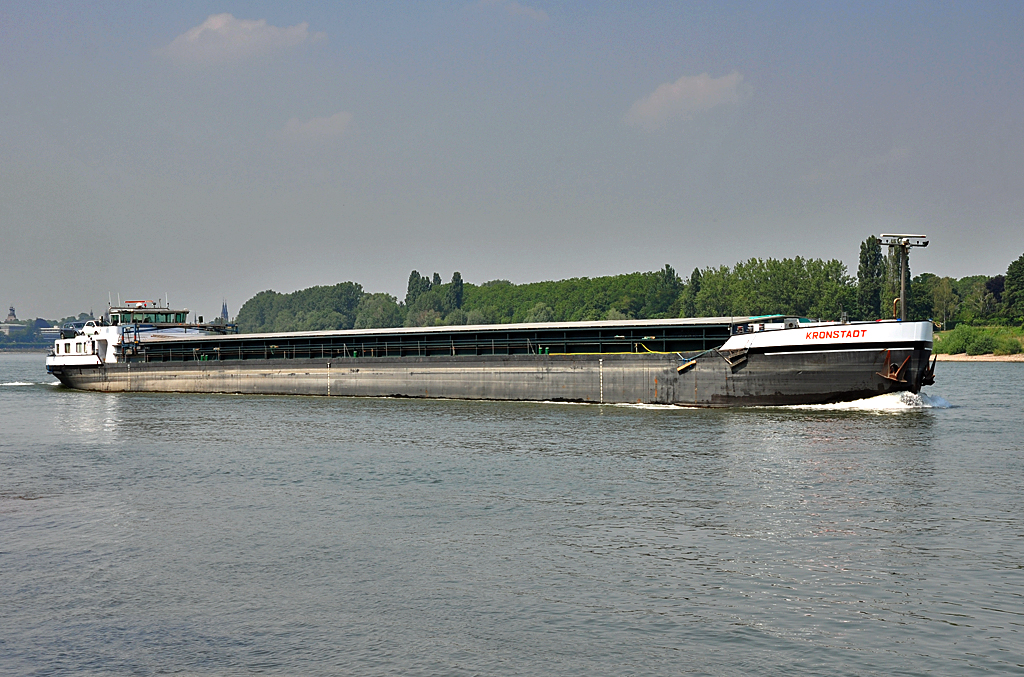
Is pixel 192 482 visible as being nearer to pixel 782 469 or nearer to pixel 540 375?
pixel 782 469

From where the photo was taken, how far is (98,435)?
123 ft

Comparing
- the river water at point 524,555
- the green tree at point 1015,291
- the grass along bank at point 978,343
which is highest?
the green tree at point 1015,291

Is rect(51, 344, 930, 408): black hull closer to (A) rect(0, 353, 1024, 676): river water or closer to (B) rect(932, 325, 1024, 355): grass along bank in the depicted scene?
(A) rect(0, 353, 1024, 676): river water

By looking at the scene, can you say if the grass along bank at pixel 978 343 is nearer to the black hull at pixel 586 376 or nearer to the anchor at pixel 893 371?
the anchor at pixel 893 371

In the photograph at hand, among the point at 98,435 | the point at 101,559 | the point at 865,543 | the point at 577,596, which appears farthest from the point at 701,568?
the point at 98,435

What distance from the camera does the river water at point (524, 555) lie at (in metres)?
11.5

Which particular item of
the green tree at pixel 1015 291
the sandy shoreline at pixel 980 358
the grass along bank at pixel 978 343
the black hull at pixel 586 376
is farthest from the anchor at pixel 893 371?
the green tree at pixel 1015 291

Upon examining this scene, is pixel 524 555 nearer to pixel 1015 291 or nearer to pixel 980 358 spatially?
pixel 980 358

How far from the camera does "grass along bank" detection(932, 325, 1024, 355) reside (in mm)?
120375

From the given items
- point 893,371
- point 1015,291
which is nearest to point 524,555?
point 893,371

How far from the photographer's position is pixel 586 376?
45.8m

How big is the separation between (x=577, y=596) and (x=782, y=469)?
13.3 m

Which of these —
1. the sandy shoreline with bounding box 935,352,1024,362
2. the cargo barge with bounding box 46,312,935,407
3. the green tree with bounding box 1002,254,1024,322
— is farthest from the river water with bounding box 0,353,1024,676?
the green tree with bounding box 1002,254,1024,322

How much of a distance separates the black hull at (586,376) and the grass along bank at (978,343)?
91.6 metres
